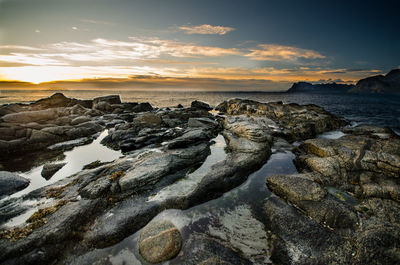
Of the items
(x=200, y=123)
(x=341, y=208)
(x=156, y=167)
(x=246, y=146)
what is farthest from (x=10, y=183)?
(x=200, y=123)

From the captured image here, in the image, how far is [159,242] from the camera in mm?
7492

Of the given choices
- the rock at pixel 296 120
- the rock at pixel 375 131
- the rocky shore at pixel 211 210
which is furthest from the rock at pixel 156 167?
the rock at pixel 375 131

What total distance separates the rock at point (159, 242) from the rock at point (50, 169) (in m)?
11.6

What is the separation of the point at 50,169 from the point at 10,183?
288cm

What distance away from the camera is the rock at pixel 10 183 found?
11.4m

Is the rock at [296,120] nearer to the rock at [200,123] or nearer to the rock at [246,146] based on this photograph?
the rock at [246,146]

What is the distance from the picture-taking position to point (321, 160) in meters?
14.1

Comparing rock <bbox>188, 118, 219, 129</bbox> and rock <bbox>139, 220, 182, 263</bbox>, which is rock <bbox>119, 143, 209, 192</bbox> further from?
rock <bbox>188, 118, 219, 129</bbox>

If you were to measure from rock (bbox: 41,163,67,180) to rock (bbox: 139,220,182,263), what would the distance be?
38.1ft

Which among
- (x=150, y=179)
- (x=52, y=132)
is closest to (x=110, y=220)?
(x=150, y=179)

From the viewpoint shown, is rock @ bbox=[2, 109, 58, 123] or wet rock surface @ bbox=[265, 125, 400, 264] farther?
rock @ bbox=[2, 109, 58, 123]

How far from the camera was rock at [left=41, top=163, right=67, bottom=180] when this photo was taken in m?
13.9

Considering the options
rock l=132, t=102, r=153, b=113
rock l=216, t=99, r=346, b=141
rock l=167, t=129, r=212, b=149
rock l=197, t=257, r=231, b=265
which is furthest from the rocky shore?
rock l=132, t=102, r=153, b=113

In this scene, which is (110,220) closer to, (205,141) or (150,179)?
(150,179)
